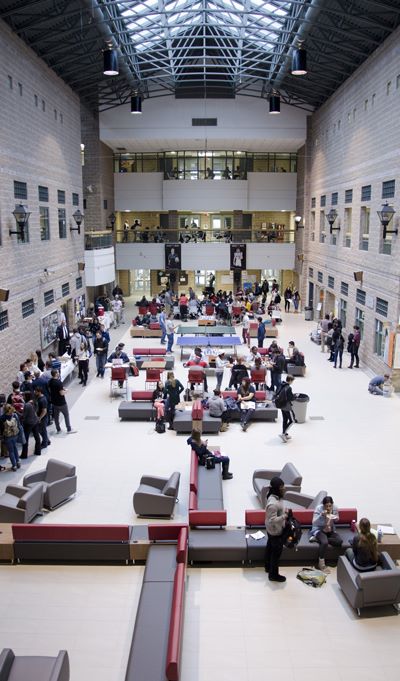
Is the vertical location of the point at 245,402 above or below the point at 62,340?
below

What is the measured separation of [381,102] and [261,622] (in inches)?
690

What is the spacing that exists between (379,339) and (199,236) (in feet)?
67.9

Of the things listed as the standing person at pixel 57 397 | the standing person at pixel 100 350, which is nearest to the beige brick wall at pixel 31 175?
the standing person at pixel 100 350

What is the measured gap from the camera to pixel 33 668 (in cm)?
608

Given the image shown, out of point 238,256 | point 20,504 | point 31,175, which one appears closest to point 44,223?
point 31,175

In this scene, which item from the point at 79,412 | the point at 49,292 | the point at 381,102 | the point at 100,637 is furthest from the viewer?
the point at 49,292

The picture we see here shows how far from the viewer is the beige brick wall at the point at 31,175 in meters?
17.1

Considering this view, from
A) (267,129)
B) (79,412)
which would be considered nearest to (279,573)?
(79,412)

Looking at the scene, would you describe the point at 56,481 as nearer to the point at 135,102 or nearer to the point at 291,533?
the point at 291,533

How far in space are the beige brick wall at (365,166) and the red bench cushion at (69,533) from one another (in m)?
12.0

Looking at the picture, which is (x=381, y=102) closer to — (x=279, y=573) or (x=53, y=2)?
(x=53, y=2)

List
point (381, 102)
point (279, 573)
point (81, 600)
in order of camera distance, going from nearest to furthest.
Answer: point (81, 600) → point (279, 573) → point (381, 102)

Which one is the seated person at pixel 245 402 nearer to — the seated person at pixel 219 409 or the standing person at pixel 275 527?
the seated person at pixel 219 409

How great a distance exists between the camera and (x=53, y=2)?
17891mm
